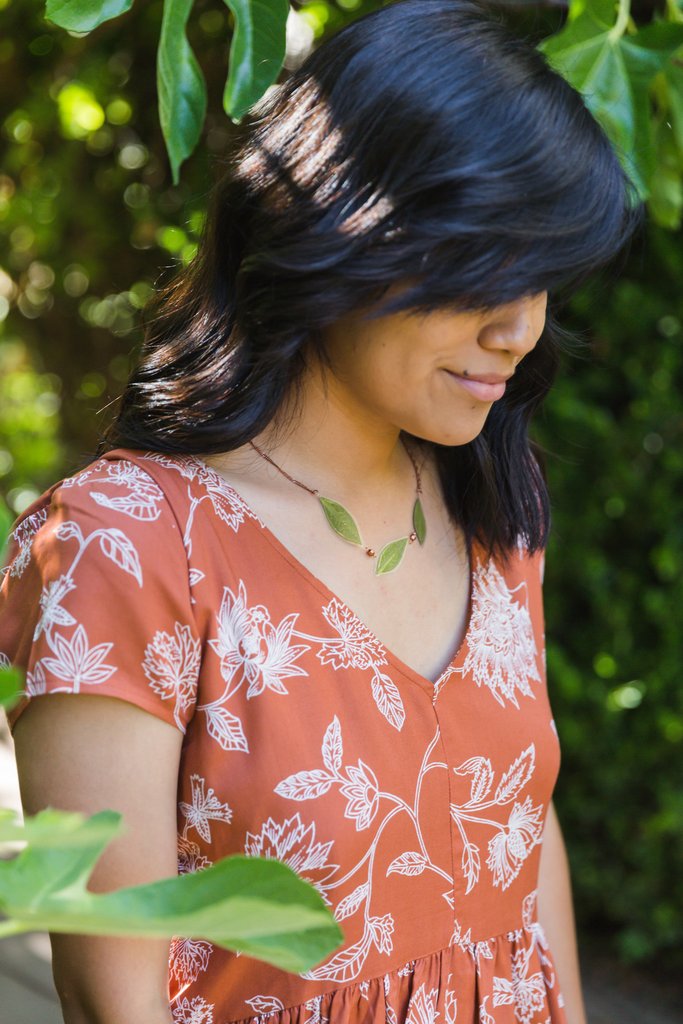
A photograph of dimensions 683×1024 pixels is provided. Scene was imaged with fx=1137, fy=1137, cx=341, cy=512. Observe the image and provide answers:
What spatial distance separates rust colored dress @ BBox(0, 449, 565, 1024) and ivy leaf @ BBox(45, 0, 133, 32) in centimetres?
44

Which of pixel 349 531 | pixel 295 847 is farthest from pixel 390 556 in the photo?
pixel 295 847

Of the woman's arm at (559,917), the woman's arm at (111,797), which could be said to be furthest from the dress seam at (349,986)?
the woman's arm at (559,917)

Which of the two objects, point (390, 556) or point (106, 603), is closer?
point (106, 603)

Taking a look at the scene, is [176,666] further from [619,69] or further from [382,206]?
[619,69]

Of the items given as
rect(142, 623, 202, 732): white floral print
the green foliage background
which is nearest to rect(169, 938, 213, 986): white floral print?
rect(142, 623, 202, 732): white floral print

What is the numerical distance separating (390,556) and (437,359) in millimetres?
311

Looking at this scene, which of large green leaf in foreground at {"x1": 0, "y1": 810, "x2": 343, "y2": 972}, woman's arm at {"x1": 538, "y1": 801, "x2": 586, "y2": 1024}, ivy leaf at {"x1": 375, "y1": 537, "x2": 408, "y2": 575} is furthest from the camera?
woman's arm at {"x1": 538, "y1": 801, "x2": 586, "y2": 1024}

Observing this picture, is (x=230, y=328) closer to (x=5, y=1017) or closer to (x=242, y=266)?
(x=242, y=266)

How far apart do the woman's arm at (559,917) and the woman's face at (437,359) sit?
0.65 metres

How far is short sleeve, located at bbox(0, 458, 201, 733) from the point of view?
1092mm

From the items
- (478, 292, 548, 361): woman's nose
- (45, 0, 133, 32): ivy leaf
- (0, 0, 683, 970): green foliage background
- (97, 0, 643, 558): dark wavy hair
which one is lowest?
(0, 0, 683, 970): green foliage background

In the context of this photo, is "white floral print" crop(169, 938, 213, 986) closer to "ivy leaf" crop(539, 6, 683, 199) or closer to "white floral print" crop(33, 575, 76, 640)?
"white floral print" crop(33, 575, 76, 640)

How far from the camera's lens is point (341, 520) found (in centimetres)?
141

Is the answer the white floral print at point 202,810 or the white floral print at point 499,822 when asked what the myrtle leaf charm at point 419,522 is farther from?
the white floral print at point 202,810
